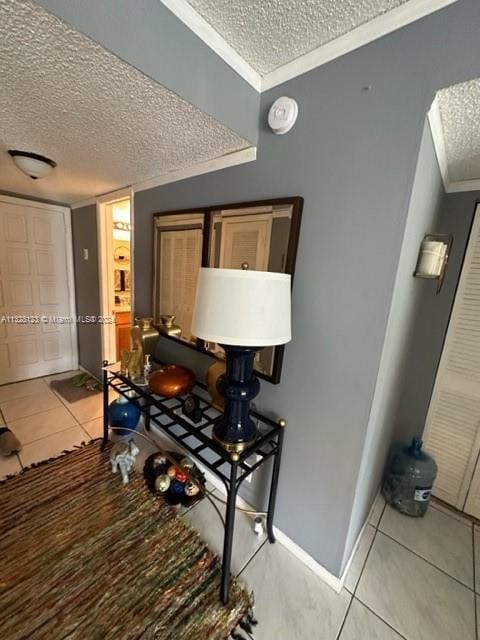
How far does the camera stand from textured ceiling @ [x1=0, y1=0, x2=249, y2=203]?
0.72m

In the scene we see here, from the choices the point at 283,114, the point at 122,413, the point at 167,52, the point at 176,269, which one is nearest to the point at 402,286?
the point at 283,114

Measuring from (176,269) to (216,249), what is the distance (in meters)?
0.39

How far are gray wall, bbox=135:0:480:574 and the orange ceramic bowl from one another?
0.42m

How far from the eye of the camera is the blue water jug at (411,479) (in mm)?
1431

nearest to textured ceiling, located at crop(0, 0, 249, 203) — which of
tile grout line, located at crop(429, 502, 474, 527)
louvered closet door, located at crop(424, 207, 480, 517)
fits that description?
louvered closet door, located at crop(424, 207, 480, 517)

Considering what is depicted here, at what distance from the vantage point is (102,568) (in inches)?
44.2

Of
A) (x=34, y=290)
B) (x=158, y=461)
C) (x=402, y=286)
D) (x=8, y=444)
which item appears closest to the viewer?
(x=402, y=286)

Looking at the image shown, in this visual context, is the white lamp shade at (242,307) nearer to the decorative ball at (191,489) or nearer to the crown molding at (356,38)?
the crown molding at (356,38)

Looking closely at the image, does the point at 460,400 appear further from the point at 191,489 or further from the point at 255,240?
the point at 191,489

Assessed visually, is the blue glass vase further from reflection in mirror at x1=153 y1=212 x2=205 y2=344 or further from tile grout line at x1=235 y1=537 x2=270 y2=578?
tile grout line at x1=235 y1=537 x2=270 y2=578

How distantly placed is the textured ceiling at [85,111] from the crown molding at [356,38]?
0.94 feet

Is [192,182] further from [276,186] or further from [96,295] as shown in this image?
[96,295]

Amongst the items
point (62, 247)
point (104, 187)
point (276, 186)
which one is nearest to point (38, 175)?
point (104, 187)

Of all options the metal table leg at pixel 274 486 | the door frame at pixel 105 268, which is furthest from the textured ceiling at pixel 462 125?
the door frame at pixel 105 268
